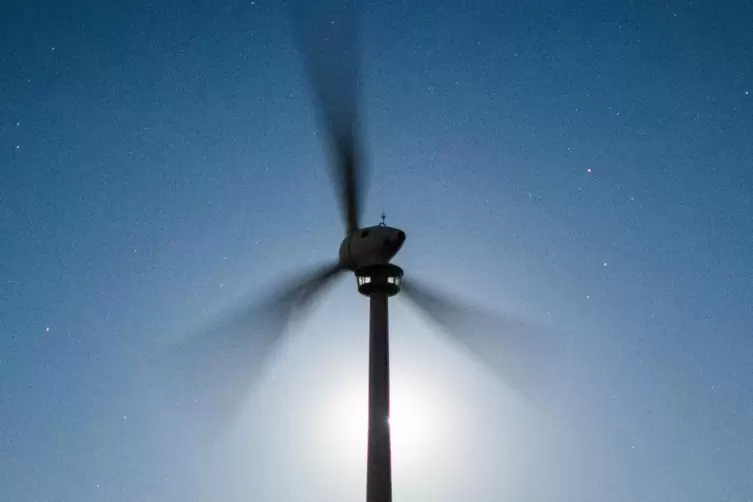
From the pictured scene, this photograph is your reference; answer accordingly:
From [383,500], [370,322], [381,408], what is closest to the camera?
[383,500]

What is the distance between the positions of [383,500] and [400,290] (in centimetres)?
1121

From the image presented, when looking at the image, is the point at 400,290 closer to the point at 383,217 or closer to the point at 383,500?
the point at 383,217

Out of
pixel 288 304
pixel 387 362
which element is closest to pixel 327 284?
pixel 288 304

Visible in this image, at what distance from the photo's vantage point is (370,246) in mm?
41000

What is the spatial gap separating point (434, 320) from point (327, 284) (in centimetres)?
611

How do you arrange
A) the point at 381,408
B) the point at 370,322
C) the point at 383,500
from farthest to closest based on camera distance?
the point at 370,322, the point at 381,408, the point at 383,500

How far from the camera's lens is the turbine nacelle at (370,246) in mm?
40594

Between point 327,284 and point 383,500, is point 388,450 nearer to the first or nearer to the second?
point 383,500

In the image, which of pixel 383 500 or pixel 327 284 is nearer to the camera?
pixel 383 500

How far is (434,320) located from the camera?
42875 mm

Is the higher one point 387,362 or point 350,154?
point 350,154

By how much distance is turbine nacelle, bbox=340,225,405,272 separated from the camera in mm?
40594

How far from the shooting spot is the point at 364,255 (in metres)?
41.6

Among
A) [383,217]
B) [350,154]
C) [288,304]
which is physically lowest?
[288,304]
